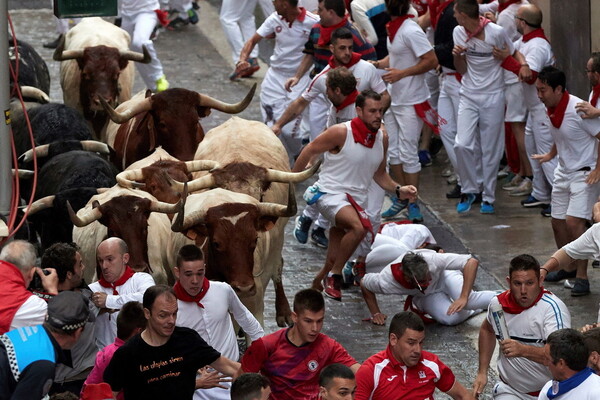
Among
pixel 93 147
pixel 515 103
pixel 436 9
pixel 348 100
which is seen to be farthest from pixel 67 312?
pixel 436 9

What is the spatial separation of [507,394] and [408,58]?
626 cm

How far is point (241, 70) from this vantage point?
15430 millimetres

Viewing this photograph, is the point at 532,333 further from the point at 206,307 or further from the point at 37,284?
the point at 37,284

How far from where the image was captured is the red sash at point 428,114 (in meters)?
14.8

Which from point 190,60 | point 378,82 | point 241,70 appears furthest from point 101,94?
point 190,60

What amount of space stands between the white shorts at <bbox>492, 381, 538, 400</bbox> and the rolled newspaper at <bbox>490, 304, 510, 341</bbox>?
359mm

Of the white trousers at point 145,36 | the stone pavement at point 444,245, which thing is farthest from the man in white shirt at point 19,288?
the white trousers at point 145,36

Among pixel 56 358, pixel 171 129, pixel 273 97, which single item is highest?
pixel 56 358

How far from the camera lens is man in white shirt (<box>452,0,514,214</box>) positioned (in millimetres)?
14391

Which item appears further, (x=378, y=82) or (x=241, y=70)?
(x=241, y=70)

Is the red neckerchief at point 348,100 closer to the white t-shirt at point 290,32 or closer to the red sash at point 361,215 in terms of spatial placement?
the red sash at point 361,215

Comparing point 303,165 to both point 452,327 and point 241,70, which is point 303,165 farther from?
point 241,70

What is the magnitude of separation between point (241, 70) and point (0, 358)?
8494 millimetres

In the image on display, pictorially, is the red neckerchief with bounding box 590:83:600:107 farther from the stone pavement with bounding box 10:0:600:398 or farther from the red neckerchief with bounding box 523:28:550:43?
the red neckerchief with bounding box 523:28:550:43
